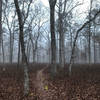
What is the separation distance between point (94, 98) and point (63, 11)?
16589mm

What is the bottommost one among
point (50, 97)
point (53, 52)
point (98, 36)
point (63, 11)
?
point (50, 97)

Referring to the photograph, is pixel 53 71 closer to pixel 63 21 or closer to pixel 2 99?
pixel 2 99

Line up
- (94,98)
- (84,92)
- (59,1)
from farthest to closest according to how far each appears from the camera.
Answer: (59,1)
(84,92)
(94,98)

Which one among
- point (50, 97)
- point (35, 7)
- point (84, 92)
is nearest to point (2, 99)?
point (50, 97)

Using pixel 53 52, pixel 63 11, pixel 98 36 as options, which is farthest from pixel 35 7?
pixel 53 52

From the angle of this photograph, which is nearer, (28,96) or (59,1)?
(28,96)

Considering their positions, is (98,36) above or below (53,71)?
above

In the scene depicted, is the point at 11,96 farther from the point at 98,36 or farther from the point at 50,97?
the point at 98,36

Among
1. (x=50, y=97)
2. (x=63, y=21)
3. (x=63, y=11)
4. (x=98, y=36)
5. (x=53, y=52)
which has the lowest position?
(x=50, y=97)

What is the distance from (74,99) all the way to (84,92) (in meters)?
1.16

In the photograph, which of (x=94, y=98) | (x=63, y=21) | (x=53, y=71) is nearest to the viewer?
(x=94, y=98)

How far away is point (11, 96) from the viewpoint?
7.10 m

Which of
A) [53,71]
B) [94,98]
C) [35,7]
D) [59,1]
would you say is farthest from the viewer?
[35,7]

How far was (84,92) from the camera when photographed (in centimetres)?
748
